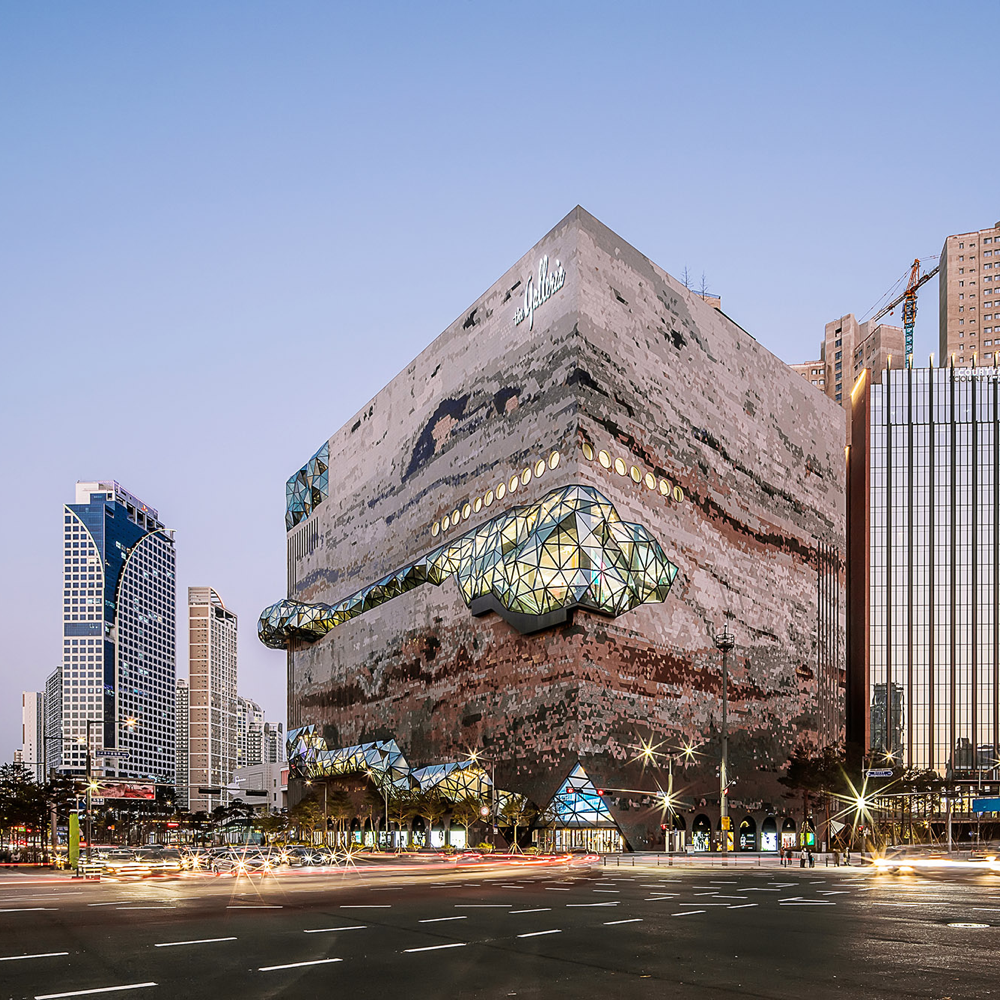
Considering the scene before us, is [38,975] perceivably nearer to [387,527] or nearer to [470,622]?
[470,622]

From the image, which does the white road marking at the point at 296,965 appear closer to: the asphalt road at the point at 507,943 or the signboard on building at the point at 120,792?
the asphalt road at the point at 507,943

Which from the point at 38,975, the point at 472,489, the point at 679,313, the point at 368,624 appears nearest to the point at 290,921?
the point at 38,975

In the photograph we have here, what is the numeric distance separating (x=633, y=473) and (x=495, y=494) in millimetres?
11995

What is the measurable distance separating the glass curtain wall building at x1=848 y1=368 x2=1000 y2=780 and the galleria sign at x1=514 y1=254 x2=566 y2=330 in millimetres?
61954

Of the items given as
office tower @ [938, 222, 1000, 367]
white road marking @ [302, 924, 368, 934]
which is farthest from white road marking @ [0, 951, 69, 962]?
office tower @ [938, 222, 1000, 367]

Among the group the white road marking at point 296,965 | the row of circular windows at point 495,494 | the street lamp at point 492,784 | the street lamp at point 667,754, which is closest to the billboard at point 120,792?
the row of circular windows at point 495,494

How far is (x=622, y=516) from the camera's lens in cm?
7662

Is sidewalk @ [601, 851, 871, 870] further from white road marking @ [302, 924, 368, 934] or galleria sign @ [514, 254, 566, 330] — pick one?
galleria sign @ [514, 254, 566, 330]

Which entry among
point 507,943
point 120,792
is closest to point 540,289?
point 507,943

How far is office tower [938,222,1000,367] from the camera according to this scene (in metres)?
185

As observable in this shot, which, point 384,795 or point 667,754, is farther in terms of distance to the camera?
point 384,795

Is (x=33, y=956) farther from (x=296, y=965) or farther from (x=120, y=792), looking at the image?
(x=120, y=792)

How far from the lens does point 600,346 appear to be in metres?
77.1

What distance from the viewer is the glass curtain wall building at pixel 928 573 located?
12044 cm
